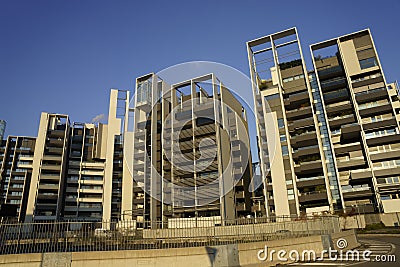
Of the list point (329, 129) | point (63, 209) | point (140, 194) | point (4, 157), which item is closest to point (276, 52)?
point (329, 129)

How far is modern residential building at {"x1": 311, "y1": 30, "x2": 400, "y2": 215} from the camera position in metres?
44.1

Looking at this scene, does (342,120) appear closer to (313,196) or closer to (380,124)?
(380,124)

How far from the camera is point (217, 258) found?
34.6 ft

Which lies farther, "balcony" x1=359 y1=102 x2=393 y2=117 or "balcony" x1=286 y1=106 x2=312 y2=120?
"balcony" x1=286 y1=106 x2=312 y2=120

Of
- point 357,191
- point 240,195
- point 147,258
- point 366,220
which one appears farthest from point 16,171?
point 147,258

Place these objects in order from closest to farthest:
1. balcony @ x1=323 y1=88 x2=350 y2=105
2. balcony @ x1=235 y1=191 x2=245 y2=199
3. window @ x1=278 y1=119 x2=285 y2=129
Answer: balcony @ x1=323 y1=88 x2=350 y2=105 → window @ x1=278 y1=119 x2=285 y2=129 → balcony @ x1=235 y1=191 x2=245 y2=199

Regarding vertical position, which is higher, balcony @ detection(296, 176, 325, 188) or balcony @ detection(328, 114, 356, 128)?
balcony @ detection(328, 114, 356, 128)

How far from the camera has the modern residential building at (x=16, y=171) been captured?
7850 cm

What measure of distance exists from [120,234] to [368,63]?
54.2 meters

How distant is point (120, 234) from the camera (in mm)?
12508

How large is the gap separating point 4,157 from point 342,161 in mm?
90285

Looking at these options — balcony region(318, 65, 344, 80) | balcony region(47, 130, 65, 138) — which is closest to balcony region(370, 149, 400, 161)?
balcony region(318, 65, 344, 80)

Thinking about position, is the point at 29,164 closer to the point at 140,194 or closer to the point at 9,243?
the point at 140,194

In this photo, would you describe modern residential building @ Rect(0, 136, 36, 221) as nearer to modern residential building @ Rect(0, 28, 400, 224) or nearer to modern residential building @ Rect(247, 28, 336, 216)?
modern residential building @ Rect(0, 28, 400, 224)
